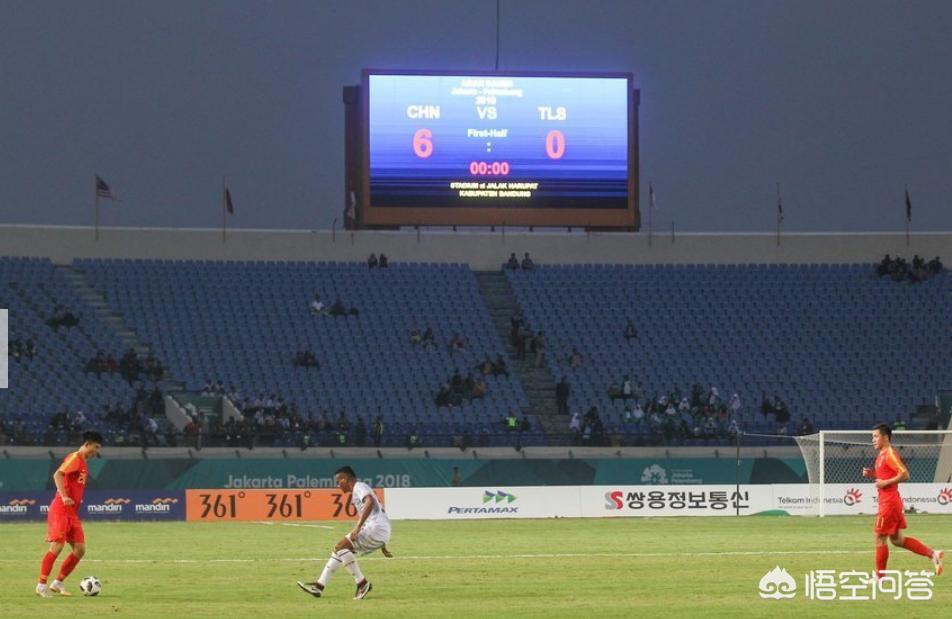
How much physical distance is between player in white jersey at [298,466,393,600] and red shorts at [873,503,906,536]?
6368 mm

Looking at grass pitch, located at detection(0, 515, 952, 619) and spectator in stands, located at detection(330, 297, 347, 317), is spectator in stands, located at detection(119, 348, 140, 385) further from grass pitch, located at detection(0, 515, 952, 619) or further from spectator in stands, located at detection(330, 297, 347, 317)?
grass pitch, located at detection(0, 515, 952, 619)

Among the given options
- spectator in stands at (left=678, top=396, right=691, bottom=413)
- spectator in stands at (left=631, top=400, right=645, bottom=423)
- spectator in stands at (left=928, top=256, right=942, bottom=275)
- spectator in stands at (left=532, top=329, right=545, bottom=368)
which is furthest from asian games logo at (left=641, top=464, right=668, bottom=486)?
spectator in stands at (left=928, top=256, right=942, bottom=275)

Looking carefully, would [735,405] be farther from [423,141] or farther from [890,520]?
[890,520]

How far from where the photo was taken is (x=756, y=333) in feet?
205

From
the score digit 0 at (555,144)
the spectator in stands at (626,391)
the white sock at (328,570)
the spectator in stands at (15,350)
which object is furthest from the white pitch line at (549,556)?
the score digit 0 at (555,144)

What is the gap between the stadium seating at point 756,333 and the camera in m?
58.5

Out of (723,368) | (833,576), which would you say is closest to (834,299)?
(723,368)

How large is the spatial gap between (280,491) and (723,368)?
863 inches

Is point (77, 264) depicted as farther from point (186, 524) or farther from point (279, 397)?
point (186, 524)

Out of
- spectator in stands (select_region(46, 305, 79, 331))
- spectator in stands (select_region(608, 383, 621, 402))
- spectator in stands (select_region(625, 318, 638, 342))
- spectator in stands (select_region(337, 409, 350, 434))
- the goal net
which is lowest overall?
the goal net

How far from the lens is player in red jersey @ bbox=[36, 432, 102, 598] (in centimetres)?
2106

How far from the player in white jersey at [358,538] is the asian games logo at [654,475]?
29.4 metres

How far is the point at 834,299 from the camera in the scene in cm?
6438

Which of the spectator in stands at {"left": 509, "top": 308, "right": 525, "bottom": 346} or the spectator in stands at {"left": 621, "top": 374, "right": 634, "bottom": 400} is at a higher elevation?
the spectator in stands at {"left": 509, "top": 308, "right": 525, "bottom": 346}
